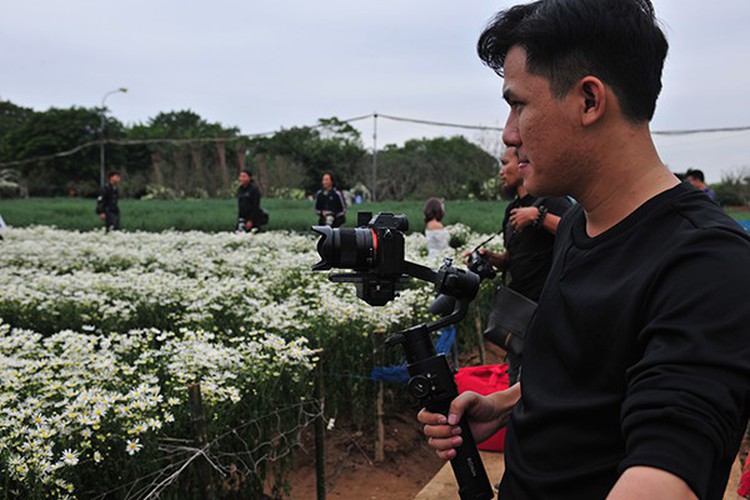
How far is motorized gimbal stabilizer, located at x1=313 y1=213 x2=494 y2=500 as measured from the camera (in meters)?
1.40

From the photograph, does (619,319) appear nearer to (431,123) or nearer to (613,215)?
(613,215)

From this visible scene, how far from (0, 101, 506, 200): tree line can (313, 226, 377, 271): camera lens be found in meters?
15.7

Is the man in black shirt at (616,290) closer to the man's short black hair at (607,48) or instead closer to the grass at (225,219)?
the man's short black hair at (607,48)

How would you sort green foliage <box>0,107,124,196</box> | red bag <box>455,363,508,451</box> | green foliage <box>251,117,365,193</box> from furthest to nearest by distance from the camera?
green foliage <box>0,107,124,196</box> → green foliage <box>251,117,365,193</box> → red bag <box>455,363,508,451</box>

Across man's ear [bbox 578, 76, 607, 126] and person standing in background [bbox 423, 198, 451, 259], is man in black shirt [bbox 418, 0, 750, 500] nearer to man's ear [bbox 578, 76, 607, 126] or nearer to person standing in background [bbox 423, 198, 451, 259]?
man's ear [bbox 578, 76, 607, 126]

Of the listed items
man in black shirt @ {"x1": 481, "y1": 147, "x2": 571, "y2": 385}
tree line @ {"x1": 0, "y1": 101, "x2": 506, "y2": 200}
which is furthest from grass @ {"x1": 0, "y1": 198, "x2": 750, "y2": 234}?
man in black shirt @ {"x1": 481, "y1": 147, "x2": 571, "y2": 385}

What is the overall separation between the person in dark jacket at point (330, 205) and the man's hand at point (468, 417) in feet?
35.7

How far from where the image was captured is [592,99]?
117 centimetres

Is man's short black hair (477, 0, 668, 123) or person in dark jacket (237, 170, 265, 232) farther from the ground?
man's short black hair (477, 0, 668, 123)

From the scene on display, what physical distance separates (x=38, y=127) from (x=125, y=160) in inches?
405

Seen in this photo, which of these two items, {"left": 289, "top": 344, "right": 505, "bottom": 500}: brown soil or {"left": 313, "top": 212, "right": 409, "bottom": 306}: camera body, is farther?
{"left": 289, "top": 344, "right": 505, "bottom": 500}: brown soil

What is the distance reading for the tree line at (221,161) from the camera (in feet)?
96.2

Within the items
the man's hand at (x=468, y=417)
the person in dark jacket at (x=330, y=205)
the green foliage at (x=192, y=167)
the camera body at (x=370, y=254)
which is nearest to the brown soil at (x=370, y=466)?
the man's hand at (x=468, y=417)

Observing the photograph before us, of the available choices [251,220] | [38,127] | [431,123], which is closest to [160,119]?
[38,127]
